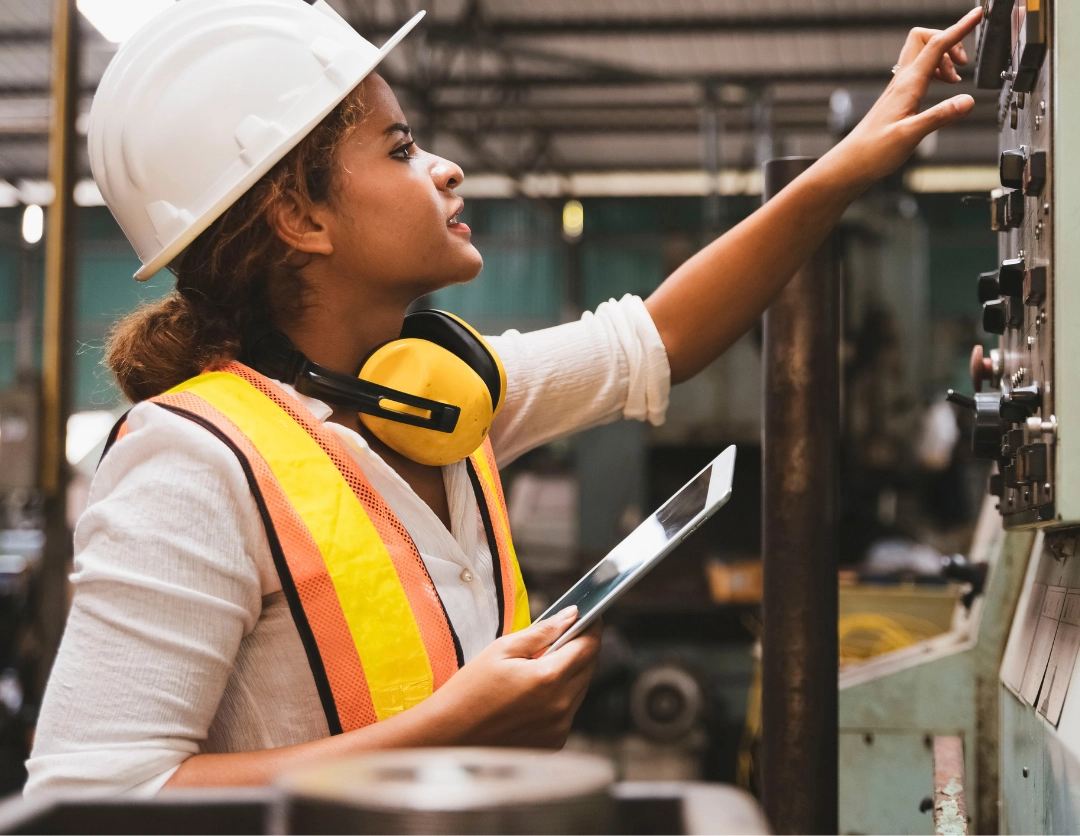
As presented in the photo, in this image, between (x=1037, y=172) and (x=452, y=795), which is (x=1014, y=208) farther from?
(x=452, y=795)

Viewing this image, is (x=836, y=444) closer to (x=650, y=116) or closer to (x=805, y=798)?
(x=805, y=798)

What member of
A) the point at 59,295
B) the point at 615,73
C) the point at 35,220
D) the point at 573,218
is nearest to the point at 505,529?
the point at 59,295

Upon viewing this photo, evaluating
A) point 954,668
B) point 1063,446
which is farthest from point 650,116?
point 1063,446

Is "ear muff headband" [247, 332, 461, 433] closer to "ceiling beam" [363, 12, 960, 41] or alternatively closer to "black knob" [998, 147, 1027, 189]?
"black knob" [998, 147, 1027, 189]

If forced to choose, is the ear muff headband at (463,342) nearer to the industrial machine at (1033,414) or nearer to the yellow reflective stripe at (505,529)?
the yellow reflective stripe at (505,529)

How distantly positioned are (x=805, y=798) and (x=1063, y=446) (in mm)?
589

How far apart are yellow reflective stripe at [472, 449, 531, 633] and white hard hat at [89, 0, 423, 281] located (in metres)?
0.37

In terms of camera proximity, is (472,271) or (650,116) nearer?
(472,271)

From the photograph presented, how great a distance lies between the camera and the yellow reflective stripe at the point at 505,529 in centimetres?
108

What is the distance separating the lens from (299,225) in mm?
1027

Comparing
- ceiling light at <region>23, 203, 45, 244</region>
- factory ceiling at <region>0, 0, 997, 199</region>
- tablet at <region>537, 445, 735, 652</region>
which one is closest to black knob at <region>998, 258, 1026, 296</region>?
tablet at <region>537, 445, 735, 652</region>

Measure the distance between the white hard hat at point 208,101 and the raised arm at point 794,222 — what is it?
1.39 feet

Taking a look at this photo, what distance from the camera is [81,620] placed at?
2.64ft

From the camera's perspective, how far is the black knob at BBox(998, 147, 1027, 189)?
0.91 metres
